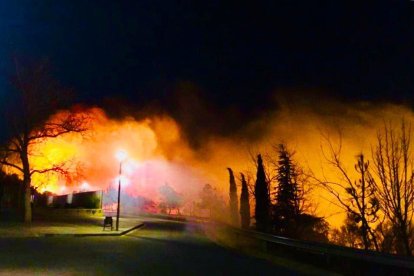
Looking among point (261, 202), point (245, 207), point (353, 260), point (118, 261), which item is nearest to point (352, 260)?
point (353, 260)

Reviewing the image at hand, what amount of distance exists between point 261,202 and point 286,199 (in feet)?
14.9

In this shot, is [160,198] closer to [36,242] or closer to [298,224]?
[298,224]

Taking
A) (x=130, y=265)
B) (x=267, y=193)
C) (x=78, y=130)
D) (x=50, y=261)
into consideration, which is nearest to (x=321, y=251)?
(x=130, y=265)

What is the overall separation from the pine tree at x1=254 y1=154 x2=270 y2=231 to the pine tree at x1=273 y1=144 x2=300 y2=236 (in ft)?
6.09

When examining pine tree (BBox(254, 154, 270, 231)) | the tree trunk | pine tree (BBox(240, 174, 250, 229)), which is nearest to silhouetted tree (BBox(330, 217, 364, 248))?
pine tree (BBox(254, 154, 270, 231))

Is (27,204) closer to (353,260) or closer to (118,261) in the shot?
→ (118,261)

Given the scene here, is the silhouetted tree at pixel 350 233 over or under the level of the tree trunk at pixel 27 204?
under

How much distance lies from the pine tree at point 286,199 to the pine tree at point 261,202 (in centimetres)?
186

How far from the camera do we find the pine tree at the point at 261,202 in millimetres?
32375

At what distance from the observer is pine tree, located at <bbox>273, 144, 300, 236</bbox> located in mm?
34406

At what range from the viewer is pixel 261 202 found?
32844 mm

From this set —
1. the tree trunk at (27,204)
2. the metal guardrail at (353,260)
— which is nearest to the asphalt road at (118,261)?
the metal guardrail at (353,260)

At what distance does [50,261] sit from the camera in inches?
589

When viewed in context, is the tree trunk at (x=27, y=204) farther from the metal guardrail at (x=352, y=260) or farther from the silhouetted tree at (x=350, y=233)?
the metal guardrail at (x=352, y=260)
